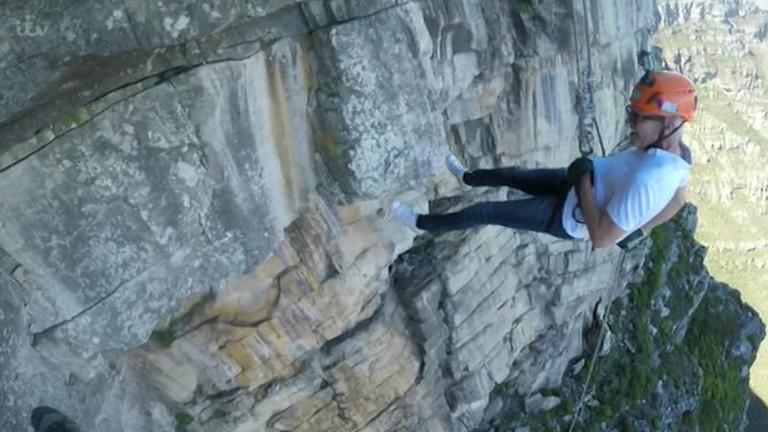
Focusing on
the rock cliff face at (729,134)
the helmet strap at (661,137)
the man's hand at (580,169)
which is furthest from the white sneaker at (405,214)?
the rock cliff face at (729,134)

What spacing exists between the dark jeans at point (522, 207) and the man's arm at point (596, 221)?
32.0 inches

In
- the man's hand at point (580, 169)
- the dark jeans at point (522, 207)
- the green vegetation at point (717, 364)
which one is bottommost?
the green vegetation at point (717, 364)

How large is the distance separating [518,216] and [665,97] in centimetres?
233

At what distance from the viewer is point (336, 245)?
10766 millimetres

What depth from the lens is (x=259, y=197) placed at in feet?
29.1

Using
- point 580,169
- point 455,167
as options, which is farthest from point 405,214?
point 580,169

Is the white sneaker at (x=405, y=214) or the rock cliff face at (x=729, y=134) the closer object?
the white sneaker at (x=405, y=214)

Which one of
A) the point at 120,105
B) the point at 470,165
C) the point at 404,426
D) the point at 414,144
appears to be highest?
the point at 120,105

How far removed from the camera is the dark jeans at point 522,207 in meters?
8.39

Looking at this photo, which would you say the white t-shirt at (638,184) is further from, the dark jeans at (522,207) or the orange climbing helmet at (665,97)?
the dark jeans at (522,207)

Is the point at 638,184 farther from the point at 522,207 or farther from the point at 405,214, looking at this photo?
the point at 405,214

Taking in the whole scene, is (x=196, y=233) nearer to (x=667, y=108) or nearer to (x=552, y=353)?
(x=667, y=108)

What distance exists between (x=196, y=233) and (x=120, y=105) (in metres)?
1.81

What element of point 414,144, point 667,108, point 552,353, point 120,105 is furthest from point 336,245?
point 552,353
